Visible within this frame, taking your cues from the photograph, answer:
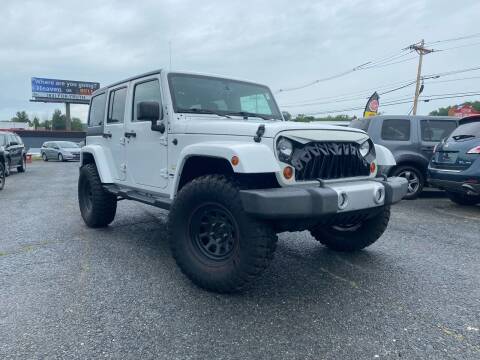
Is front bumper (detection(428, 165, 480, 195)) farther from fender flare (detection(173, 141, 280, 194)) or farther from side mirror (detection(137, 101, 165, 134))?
side mirror (detection(137, 101, 165, 134))

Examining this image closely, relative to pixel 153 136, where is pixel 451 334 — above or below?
below

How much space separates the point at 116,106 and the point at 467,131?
5.73m

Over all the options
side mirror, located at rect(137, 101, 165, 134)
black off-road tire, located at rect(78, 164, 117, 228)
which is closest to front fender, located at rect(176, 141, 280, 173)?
side mirror, located at rect(137, 101, 165, 134)

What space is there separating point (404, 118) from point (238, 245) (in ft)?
21.6

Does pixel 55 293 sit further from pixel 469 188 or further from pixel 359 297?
pixel 469 188

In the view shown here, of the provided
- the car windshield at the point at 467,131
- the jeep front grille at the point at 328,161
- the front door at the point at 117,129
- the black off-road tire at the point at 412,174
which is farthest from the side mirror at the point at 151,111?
the black off-road tire at the point at 412,174

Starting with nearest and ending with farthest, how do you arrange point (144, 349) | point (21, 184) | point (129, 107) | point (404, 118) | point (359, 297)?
1. point (144, 349)
2. point (359, 297)
3. point (129, 107)
4. point (404, 118)
5. point (21, 184)

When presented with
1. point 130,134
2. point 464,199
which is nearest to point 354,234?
point 130,134

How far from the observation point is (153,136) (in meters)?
4.08

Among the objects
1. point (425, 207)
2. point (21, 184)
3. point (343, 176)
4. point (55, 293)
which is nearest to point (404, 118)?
point (425, 207)

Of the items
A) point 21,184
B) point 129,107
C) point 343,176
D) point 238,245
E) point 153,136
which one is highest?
point 129,107

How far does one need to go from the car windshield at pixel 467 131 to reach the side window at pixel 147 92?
529 centimetres

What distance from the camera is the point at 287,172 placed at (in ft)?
9.58

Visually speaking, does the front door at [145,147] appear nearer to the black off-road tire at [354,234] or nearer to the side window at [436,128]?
the black off-road tire at [354,234]
